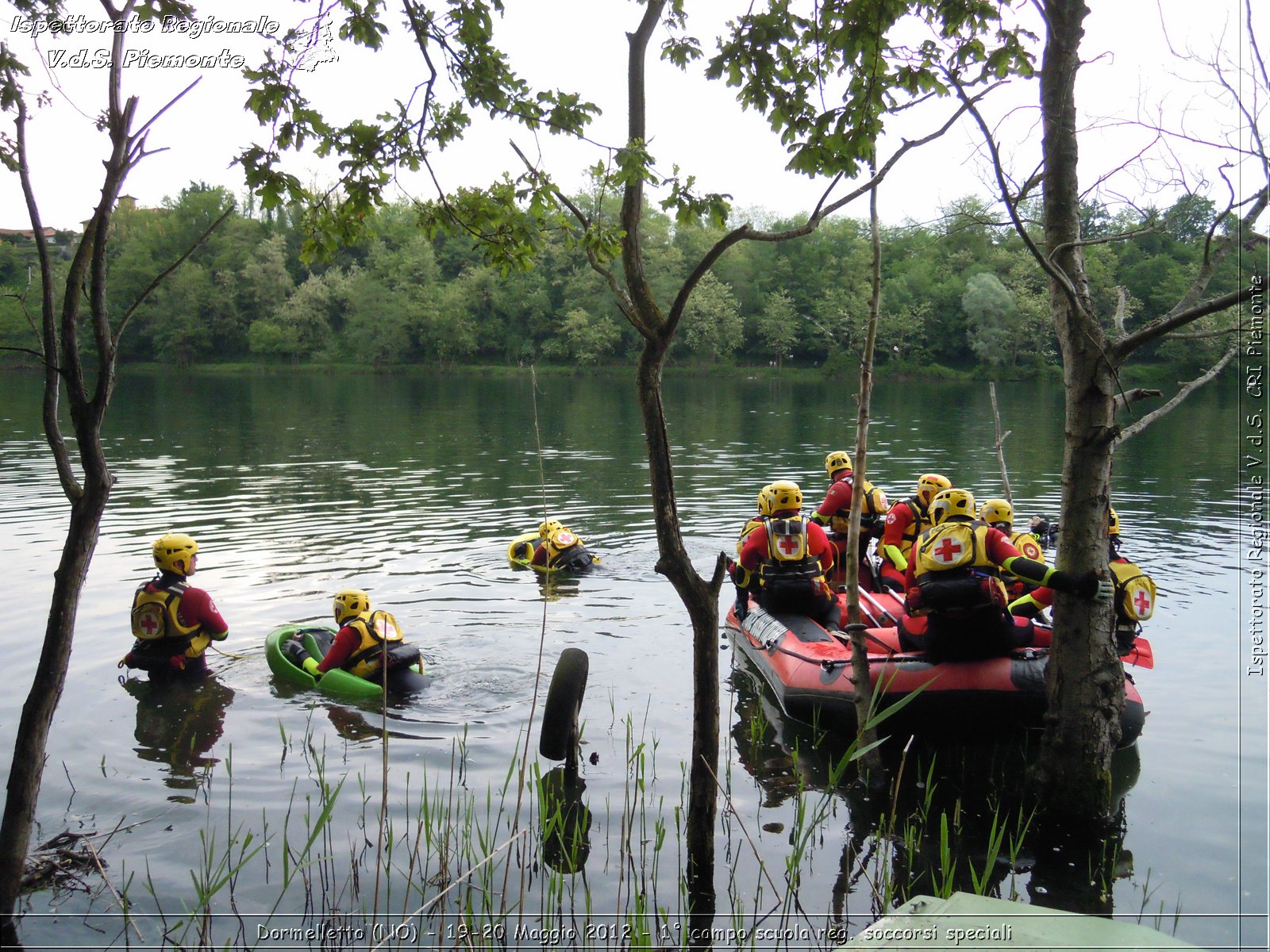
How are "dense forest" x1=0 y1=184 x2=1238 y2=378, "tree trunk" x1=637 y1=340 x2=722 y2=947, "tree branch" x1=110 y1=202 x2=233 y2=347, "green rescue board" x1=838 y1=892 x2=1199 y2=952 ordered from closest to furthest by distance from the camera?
1. "green rescue board" x1=838 y1=892 x2=1199 y2=952
2. "tree branch" x1=110 y1=202 x2=233 y2=347
3. "tree trunk" x1=637 y1=340 x2=722 y2=947
4. "dense forest" x1=0 y1=184 x2=1238 y2=378

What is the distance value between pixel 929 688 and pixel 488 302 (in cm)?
7253

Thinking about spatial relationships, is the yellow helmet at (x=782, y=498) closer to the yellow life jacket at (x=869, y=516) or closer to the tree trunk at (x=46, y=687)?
the yellow life jacket at (x=869, y=516)

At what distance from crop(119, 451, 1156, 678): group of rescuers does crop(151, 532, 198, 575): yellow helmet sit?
0.01 m

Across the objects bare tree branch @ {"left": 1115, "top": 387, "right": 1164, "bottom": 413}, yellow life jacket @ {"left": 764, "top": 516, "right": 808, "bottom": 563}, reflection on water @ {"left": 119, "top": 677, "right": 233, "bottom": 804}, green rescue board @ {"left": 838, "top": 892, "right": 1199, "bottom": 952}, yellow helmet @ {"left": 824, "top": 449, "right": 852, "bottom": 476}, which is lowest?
reflection on water @ {"left": 119, "top": 677, "right": 233, "bottom": 804}

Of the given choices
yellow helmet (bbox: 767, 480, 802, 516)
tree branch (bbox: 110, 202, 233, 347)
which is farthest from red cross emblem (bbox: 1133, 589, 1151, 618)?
tree branch (bbox: 110, 202, 233, 347)

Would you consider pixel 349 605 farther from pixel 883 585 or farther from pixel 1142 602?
pixel 1142 602

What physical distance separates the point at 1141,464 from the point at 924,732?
1827 cm

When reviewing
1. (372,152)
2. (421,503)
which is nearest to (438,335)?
(421,503)

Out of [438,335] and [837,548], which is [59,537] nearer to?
[837,548]

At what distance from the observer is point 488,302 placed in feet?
251

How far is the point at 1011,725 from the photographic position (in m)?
6.98

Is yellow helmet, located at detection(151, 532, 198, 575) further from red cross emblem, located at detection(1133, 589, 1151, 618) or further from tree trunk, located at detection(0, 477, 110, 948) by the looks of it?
red cross emblem, located at detection(1133, 589, 1151, 618)

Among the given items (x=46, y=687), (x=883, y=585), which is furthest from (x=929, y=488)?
(x=46, y=687)

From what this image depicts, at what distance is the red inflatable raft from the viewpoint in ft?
22.5
